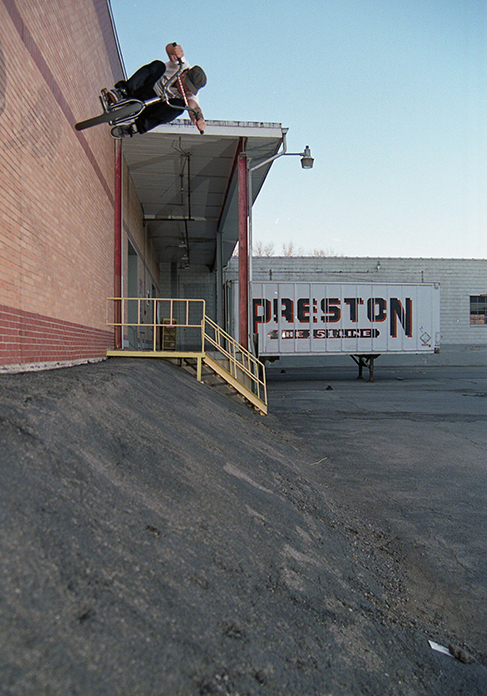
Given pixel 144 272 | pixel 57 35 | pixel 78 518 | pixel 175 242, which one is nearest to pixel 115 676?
pixel 78 518

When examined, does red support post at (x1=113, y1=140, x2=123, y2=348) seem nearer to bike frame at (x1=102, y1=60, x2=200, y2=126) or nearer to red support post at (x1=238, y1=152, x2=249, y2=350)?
red support post at (x1=238, y1=152, x2=249, y2=350)

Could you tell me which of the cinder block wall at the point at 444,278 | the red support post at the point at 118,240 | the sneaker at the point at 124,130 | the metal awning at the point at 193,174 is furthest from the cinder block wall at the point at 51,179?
the cinder block wall at the point at 444,278

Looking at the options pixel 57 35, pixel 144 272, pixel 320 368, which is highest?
pixel 57 35

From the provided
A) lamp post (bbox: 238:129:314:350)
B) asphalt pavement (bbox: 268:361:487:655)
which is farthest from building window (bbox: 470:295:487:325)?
lamp post (bbox: 238:129:314:350)

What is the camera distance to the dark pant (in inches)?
204

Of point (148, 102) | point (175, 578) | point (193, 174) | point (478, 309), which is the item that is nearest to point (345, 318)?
point (193, 174)

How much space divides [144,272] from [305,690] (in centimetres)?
1694

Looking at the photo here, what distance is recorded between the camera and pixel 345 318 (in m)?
18.1

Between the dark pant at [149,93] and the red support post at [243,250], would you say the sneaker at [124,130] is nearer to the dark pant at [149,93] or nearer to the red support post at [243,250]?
the dark pant at [149,93]

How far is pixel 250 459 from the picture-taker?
208 inches

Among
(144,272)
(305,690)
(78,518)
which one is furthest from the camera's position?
(144,272)

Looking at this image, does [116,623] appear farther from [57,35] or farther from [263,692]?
[57,35]

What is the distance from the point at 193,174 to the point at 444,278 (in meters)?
19.5

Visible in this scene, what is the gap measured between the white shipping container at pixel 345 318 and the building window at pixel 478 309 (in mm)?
10489
